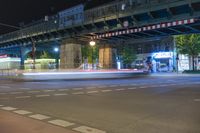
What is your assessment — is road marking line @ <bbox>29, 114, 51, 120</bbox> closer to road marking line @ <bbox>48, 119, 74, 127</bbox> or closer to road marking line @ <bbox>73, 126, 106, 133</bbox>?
road marking line @ <bbox>48, 119, 74, 127</bbox>

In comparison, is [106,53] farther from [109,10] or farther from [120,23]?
[120,23]

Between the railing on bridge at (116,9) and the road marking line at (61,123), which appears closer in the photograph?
the road marking line at (61,123)

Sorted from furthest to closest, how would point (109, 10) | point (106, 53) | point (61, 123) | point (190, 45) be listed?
1. point (190, 45)
2. point (106, 53)
3. point (109, 10)
4. point (61, 123)

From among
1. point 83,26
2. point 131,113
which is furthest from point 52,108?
point 83,26

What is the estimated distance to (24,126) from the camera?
7695 mm

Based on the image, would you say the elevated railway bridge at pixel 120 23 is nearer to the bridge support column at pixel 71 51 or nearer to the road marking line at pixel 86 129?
the bridge support column at pixel 71 51

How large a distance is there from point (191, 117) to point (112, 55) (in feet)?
140

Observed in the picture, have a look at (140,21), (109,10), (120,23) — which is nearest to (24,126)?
(140,21)

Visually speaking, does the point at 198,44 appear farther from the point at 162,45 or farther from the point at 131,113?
the point at 131,113

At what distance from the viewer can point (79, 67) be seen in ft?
135

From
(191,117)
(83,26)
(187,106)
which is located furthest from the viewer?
(83,26)

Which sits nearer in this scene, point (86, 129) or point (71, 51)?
point (86, 129)

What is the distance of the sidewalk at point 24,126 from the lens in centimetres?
715

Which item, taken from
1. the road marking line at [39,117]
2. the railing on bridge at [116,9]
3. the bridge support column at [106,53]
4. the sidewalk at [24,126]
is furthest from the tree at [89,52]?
the sidewalk at [24,126]
